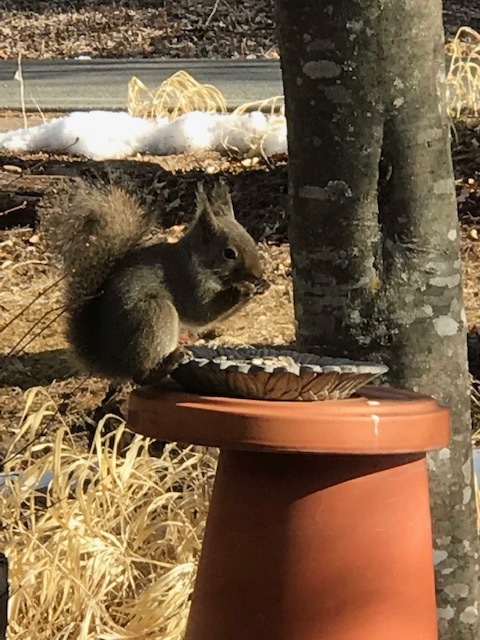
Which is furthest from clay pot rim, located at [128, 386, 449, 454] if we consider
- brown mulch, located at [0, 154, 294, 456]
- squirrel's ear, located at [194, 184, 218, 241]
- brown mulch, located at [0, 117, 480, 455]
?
brown mulch, located at [0, 117, 480, 455]

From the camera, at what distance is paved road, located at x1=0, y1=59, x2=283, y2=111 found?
9719 mm

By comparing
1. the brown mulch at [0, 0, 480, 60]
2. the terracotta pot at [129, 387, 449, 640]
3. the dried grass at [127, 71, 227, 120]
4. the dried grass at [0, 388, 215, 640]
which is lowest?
the brown mulch at [0, 0, 480, 60]

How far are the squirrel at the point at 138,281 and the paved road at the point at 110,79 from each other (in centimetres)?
630

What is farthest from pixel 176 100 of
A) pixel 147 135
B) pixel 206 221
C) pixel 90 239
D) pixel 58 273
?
pixel 90 239

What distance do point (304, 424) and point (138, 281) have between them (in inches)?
32.6

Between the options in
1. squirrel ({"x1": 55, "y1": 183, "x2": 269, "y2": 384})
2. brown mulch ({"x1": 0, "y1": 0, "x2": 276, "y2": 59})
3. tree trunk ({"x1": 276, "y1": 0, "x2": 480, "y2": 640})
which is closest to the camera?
tree trunk ({"x1": 276, "y1": 0, "x2": 480, "y2": 640})

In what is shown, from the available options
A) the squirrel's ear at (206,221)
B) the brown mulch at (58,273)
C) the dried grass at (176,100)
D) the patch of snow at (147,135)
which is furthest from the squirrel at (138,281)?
the dried grass at (176,100)

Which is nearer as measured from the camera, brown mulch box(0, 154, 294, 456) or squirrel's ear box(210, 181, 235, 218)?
squirrel's ear box(210, 181, 235, 218)

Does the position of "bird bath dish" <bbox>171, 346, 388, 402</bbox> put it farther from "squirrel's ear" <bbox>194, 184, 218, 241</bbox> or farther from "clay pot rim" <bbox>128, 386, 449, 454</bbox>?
"squirrel's ear" <bbox>194, 184, 218, 241</bbox>

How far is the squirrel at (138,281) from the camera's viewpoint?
2.45 m

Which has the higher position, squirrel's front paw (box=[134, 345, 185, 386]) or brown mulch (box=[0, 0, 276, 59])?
squirrel's front paw (box=[134, 345, 185, 386])

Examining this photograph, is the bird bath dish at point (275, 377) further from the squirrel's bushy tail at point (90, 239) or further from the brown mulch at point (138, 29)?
the brown mulch at point (138, 29)

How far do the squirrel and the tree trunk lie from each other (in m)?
0.33

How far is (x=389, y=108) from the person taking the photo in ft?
7.21
